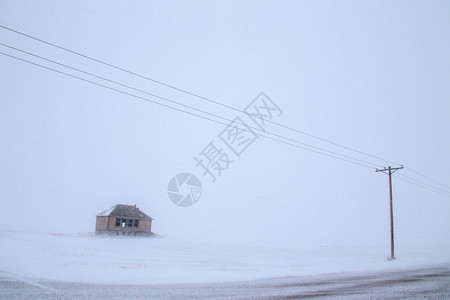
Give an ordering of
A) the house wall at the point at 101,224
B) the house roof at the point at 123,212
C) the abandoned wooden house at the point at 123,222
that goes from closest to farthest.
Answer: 1. the abandoned wooden house at the point at 123,222
2. the house wall at the point at 101,224
3. the house roof at the point at 123,212

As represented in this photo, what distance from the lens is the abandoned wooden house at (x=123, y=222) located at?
54656mm

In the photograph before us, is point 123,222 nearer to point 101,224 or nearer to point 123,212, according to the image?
point 123,212

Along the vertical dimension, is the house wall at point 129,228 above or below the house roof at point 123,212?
below

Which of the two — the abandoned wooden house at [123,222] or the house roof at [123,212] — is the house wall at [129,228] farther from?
the house roof at [123,212]

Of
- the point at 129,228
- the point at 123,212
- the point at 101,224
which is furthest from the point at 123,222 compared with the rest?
the point at 101,224

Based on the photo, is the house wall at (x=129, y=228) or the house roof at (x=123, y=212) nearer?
the house wall at (x=129, y=228)

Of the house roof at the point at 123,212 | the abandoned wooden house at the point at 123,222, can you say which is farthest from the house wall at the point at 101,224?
the house roof at the point at 123,212

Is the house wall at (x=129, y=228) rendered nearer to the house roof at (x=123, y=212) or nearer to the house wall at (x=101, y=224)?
the house wall at (x=101, y=224)

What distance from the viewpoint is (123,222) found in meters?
56.1

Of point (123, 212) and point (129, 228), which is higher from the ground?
point (123, 212)

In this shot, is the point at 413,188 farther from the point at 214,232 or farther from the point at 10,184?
the point at 10,184

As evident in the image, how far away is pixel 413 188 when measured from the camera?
12619 centimetres

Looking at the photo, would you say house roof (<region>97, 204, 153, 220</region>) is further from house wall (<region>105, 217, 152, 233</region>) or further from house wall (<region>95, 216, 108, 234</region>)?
house wall (<region>105, 217, 152, 233</region>)

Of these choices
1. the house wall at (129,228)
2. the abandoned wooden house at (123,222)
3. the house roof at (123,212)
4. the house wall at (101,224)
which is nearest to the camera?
the house wall at (129,228)
